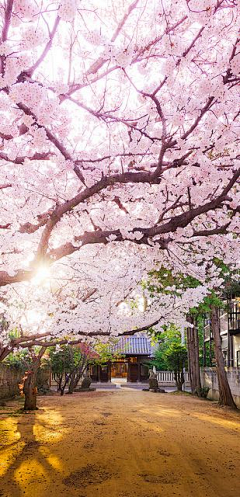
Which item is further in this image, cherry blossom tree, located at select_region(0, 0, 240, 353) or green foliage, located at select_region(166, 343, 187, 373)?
green foliage, located at select_region(166, 343, 187, 373)

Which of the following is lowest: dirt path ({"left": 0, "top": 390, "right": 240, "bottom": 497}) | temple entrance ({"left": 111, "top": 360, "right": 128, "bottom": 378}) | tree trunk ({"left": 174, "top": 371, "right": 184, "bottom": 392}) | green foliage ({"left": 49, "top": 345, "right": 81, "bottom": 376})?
temple entrance ({"left": 111, "top": 360, "right": 128, "bottom": 378})

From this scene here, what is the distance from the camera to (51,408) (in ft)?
53.6

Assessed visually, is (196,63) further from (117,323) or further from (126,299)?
(126,299)

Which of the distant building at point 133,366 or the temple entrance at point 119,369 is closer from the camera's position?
the distant building at point 133,366

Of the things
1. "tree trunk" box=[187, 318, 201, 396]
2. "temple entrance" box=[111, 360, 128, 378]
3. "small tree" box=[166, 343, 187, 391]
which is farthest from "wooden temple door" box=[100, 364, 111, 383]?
"tree trunk" box=[187, 318, 201, 396]

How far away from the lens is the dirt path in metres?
5.73

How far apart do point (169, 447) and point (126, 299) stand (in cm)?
773

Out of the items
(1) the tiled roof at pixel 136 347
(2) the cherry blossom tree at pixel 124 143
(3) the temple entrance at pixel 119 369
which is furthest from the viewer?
(3) the temple entrance at pixel 119 369

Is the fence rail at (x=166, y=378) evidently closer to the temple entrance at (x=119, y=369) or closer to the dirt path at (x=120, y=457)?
the temple entrance at (x=119, y=369)

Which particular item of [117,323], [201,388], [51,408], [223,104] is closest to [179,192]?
[223,104]

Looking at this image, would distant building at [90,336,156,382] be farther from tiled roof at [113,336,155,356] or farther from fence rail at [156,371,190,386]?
fence rail at [156,371,190,386]

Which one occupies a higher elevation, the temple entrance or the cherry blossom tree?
the cherry blossom tree

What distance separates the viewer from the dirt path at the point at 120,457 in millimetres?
5730

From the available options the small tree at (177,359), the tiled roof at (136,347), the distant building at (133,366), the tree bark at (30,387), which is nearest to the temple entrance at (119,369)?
the tiled roof at (136,347)
